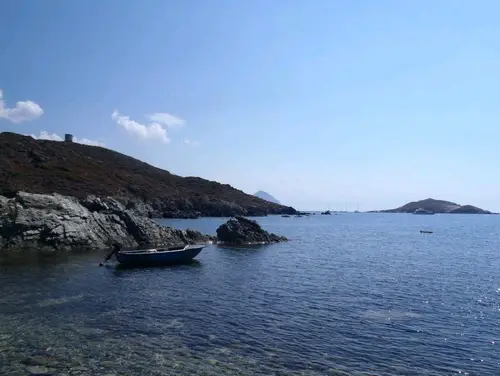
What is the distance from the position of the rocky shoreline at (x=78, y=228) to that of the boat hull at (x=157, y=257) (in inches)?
597

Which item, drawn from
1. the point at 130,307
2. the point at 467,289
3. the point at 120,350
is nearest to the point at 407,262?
the point at 467,289

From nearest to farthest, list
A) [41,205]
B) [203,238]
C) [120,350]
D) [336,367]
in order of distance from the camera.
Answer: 1. [336,367]
2. [120,350]
3. [41,205]
4. [203,238]

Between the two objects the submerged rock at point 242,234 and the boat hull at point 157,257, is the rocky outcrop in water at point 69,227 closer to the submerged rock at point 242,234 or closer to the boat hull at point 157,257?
the submerged rock at point 242,234

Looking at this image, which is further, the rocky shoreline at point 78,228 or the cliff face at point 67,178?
the cliff face at point 67,178

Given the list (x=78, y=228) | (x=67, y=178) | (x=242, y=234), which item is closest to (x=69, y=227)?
(x=78, y=228)

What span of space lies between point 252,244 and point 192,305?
153 ft

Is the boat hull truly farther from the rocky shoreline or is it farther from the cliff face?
the cliff face

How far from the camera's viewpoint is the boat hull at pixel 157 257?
47.5 m

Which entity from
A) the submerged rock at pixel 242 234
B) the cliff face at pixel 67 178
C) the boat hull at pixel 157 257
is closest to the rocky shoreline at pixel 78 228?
the submerged rock at pixel 242 234

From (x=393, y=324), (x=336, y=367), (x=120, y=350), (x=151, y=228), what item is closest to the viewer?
(x=336, y=367)

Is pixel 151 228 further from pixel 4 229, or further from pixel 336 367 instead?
pixel 336 367

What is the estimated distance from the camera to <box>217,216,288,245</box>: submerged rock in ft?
252

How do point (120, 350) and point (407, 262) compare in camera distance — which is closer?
point (120, 350)

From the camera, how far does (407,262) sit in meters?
56.2
